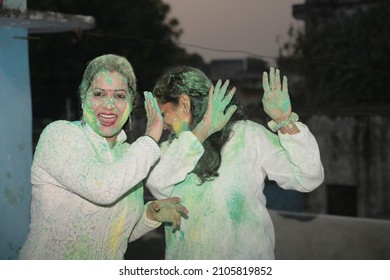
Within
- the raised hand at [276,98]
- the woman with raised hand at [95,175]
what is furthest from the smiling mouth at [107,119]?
the raised hand at [276,98]

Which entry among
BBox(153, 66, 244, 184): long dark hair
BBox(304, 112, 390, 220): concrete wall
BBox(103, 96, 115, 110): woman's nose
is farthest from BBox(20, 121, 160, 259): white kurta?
BBox(304, 112, 390, 220): concrete wall

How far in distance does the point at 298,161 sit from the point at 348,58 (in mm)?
16078

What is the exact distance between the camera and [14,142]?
615 centimetres

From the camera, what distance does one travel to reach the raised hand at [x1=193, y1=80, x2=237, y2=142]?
3150mm

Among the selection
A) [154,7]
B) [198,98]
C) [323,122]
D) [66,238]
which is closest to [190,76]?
[198,98]

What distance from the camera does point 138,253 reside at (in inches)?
273

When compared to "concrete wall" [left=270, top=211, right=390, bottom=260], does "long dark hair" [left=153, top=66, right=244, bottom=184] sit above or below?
above

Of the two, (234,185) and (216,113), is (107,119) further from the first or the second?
(234,185)

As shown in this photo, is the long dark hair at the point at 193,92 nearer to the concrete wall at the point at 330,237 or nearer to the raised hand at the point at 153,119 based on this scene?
the raised hand at the point at 153,119

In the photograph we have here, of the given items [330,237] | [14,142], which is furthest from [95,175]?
[330,237]

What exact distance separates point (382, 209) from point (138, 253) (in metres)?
7.30

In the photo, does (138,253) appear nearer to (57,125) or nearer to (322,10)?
(57,125)

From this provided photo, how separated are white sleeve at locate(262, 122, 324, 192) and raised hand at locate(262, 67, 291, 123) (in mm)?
98

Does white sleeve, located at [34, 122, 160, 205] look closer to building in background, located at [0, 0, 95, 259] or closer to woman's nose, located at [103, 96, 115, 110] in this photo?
woman's nose, located at [103, 96, 115, 110]
